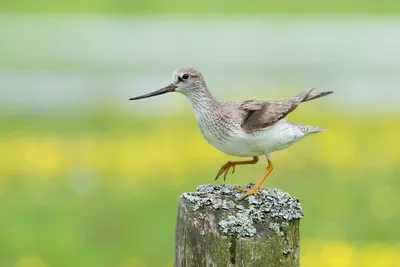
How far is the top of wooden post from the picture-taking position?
146 inches

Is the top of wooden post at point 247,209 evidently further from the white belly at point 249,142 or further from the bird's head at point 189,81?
the bird's head at point 189,81

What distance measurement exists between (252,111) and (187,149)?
782 cm

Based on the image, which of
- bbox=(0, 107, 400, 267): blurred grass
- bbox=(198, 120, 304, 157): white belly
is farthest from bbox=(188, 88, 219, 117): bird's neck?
bbox=(0, 107, 400, 267): blurred grass

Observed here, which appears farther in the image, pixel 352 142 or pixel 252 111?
pixel 352 142

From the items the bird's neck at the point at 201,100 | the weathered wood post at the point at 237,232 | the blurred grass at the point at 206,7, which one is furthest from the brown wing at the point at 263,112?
the blurred grass at the point at 206,7

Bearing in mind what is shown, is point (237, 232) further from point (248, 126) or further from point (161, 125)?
Result: point (161, 125)

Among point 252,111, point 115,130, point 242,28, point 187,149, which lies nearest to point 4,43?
point 242,28

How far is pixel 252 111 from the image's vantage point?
4680 mm

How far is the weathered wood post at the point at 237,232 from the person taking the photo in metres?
3.66

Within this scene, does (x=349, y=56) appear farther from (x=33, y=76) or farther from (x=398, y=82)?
(x=33, y=76)

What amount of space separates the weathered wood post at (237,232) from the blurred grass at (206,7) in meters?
19.3

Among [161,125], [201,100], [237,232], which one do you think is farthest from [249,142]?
[161,125]

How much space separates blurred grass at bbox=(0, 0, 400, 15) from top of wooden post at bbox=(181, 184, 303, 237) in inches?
753

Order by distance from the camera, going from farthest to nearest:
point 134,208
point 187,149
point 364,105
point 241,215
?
point 364,105, point 187,149, point 134,208, point 241,215
